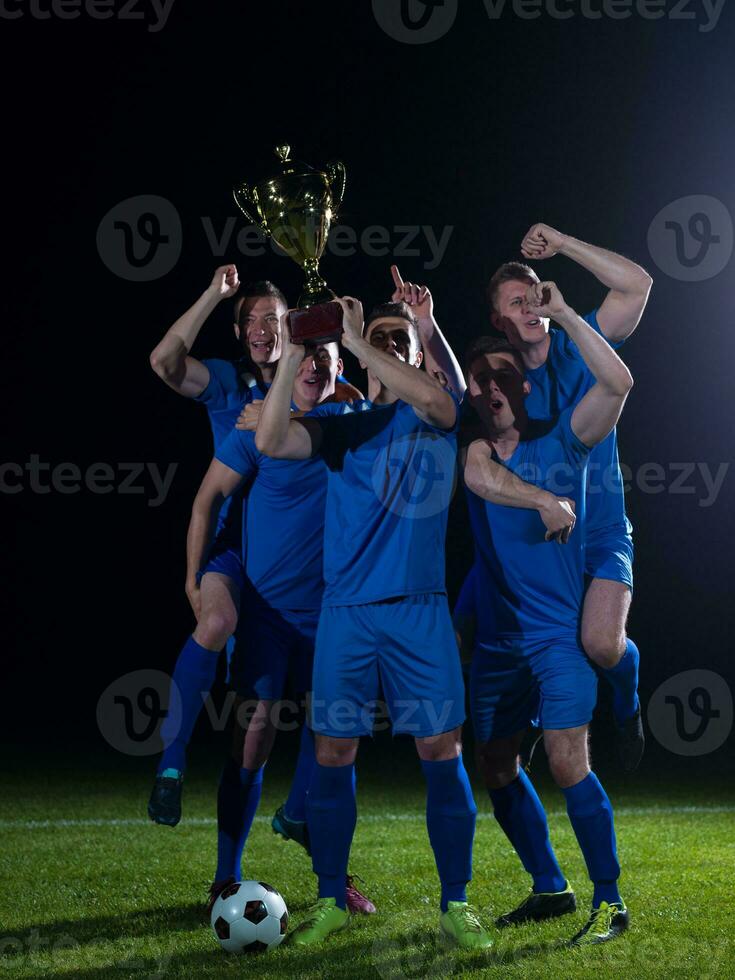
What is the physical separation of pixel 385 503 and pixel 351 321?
20.8 inches

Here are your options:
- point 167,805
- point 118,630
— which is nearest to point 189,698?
point 167,805

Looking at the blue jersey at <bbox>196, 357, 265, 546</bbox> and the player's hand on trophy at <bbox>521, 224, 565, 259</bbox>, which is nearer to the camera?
the player's hand on trophy at <bbox>521, 224, 565, 259</bbox>

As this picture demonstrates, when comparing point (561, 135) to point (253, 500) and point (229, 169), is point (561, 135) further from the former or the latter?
point (253, 500)

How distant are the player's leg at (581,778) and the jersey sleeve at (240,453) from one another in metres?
1.21

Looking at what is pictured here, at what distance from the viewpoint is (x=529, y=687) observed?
139 inches

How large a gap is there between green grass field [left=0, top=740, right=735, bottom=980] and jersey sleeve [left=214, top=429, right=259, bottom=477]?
147 cm

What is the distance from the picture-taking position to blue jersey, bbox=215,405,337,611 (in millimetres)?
3861

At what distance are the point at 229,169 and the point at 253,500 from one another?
5.31 metres

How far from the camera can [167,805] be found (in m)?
3.63

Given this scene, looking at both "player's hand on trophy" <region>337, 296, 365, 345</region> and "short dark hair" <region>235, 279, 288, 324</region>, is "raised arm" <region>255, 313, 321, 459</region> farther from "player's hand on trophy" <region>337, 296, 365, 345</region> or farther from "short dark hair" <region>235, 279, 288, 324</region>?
"short dark hair" <region>235, 279, 288, 324</region>

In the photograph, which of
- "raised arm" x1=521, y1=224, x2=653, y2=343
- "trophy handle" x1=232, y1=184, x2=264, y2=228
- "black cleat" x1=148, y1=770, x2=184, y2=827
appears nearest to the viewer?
"raised arm" x1=521, y1=224, x2=653, y2=343

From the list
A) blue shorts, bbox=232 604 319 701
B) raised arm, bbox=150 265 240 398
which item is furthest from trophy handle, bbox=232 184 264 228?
blue shorts, bbox=232 604 319 701

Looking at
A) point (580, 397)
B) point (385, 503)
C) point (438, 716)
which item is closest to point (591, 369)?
point (580, 397)

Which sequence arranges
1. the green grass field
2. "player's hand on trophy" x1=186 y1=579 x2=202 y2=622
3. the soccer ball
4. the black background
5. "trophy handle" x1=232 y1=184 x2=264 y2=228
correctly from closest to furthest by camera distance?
the green grass field < the soccer ball < "trophy handle" x1=232 y1=184 x2=264 y2=228 < "player's hand on trophy" x1=186 y1=579 x2=202 y2=622 < the black background
